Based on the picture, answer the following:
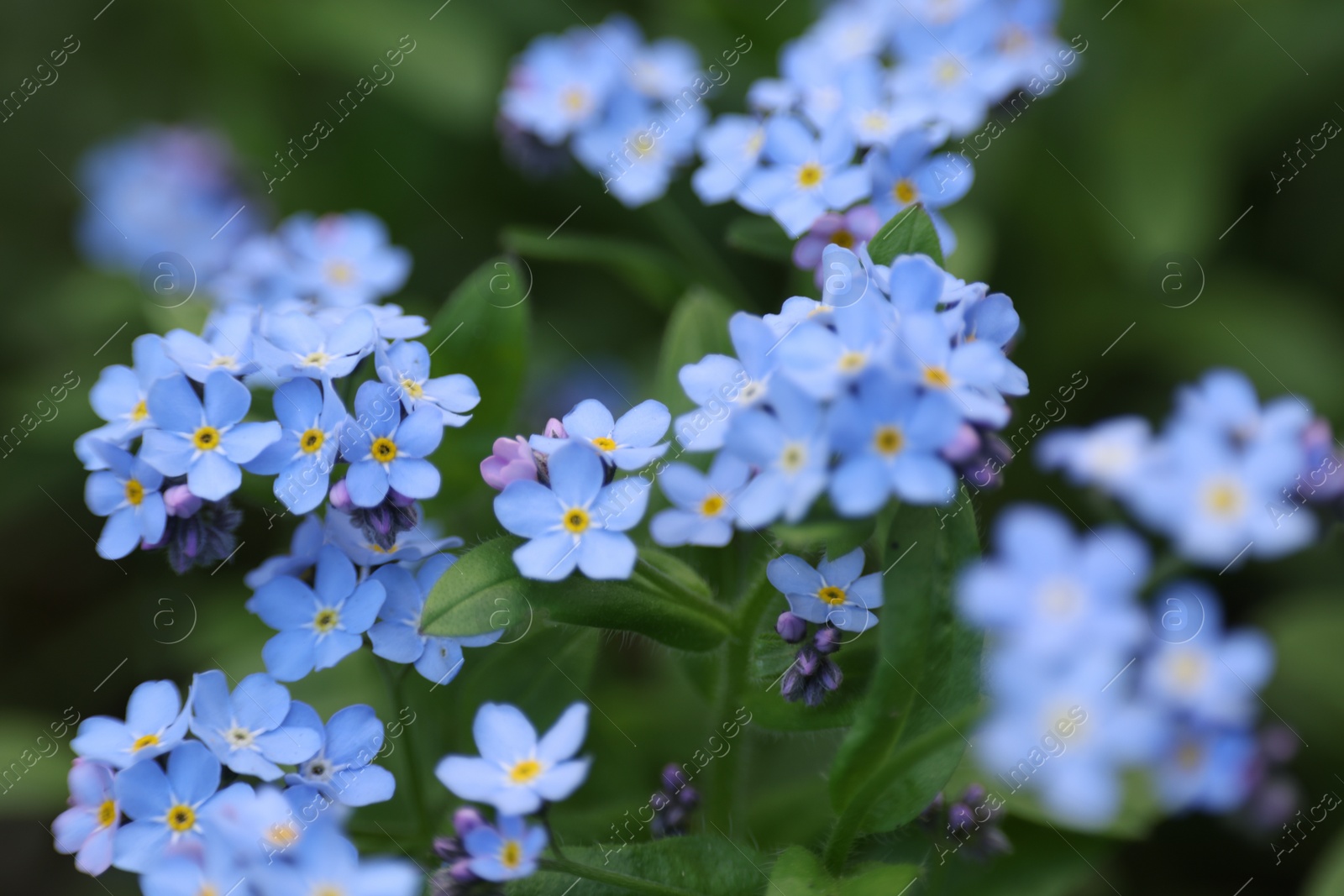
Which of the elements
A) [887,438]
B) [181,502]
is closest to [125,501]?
[181,502]

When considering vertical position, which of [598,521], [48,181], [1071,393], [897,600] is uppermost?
[48,181]

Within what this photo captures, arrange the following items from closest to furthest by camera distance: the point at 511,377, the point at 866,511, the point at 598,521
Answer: the point at 866,511 < the point at 598,521 < the point at 511,377

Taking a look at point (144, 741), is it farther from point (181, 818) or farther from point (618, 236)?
point (618, 236)

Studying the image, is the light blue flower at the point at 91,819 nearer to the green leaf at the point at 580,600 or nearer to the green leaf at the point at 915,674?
the green leaf at the point at 580,600

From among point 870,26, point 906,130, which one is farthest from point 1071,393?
point 906,130

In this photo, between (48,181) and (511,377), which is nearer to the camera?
(511,377)

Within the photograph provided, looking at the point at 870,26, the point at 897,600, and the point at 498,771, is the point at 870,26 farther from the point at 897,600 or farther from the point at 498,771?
the point at 498,771
